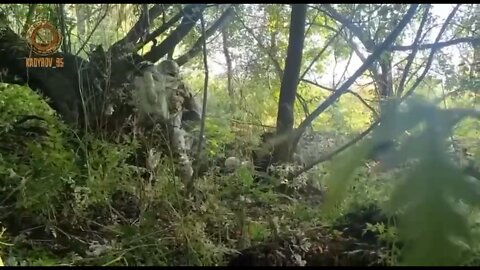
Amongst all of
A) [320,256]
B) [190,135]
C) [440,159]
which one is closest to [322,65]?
[190,135]

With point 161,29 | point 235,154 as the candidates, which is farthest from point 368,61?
point 161,29

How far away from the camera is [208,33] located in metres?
0.88

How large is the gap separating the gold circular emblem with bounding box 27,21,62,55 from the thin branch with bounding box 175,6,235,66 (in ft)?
0.65

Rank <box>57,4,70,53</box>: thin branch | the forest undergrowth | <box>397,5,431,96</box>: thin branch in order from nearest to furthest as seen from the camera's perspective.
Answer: the forest undergrowth, <box>397,5,431,96</box>: thin branch, <box>57,4,70,53</box>: thin branch

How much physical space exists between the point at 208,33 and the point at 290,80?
0.51 ft

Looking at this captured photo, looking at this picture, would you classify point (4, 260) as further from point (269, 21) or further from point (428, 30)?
point (428, 30)

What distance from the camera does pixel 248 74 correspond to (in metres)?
0.91

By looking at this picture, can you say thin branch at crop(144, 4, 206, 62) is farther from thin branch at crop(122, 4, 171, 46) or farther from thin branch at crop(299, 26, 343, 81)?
thin branch at crop(299, 26, 343, 81)

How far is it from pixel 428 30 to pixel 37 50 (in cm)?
63

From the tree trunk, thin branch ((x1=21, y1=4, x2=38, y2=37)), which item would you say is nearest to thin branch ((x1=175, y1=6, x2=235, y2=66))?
the tree trunk

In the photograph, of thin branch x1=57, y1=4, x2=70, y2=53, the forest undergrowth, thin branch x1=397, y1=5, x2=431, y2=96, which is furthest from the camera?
thin branch x1=57, y1=4, x2=70, y2=53

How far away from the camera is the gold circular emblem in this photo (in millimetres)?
905

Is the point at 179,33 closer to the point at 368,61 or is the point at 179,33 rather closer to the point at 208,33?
the point at 208,33

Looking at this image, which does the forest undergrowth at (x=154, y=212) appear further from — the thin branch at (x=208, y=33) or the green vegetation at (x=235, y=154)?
the thin branch at (x=208, y=33)
